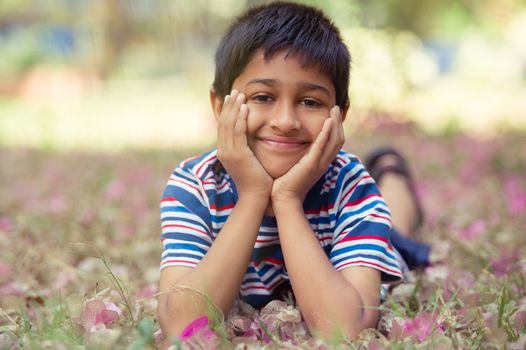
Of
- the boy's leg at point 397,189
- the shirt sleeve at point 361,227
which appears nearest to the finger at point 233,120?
the shirt sleeve at point 361,227

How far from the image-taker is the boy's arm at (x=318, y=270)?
1461 mm

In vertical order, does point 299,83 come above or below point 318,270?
above

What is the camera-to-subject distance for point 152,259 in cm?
261

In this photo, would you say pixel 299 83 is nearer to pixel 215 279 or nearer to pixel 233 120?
pixel 233 120

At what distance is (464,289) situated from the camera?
1.88 meters

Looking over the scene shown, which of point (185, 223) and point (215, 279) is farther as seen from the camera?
point (185, 223)

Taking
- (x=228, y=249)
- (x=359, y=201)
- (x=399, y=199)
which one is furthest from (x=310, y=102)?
(x=399, y=199)

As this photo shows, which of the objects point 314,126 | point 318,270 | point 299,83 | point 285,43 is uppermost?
point 285,43

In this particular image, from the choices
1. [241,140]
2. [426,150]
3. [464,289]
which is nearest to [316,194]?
[241,140]

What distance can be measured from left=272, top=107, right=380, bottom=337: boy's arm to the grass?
53 millimetres

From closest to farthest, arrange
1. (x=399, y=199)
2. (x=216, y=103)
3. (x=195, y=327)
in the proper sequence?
1. (x=195, y=327)
2. (x=216, y=103)
3. (x=399, y=199)

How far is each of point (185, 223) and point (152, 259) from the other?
1040 millimetres

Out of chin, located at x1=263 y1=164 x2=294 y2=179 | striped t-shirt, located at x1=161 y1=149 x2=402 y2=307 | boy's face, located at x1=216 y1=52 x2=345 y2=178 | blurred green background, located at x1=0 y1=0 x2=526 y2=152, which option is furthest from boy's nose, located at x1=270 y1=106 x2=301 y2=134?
blurred green background, located at x1=0 y1=0 x2=526 y2=152

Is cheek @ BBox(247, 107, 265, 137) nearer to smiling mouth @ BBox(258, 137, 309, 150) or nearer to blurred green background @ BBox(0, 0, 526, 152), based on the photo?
smiling mouth @ BBox(258, 137, 309, 150)
